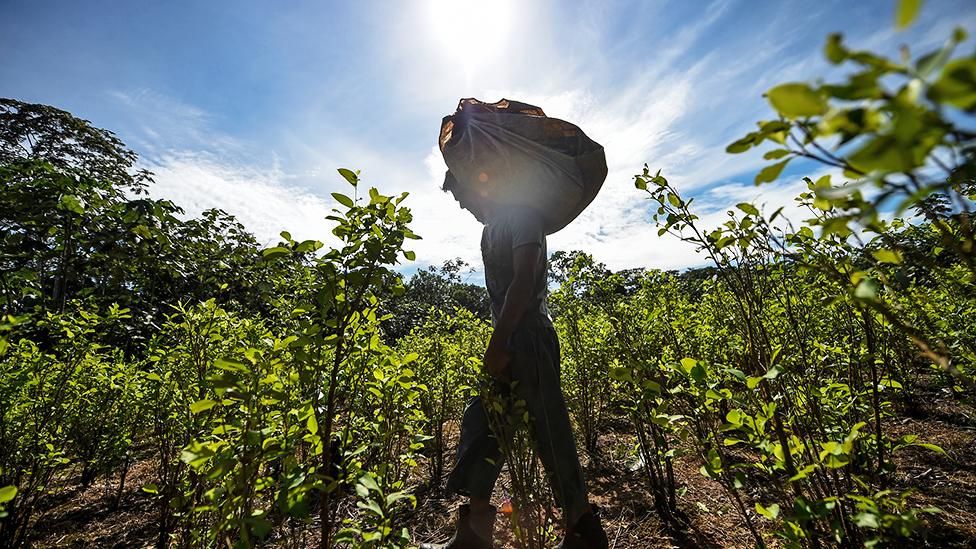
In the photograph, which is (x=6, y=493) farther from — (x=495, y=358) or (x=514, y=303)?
(x=514, y=303)

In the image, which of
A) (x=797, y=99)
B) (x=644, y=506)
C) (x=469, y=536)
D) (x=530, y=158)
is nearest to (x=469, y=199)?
(x=530, y=158)

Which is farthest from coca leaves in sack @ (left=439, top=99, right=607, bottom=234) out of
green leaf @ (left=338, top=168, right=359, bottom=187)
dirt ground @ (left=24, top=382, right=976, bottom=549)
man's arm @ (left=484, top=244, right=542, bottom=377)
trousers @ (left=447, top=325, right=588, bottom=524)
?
dirt ground @ (left=24, top=382, right=976, bottom=549)

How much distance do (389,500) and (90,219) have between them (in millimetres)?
3086

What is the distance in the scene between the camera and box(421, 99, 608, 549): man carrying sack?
1.95m

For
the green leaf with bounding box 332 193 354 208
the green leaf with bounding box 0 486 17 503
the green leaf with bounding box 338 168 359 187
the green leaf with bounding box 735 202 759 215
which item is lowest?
the green leaf with bounding box 0 486 17 503

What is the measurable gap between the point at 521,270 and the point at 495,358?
497mm

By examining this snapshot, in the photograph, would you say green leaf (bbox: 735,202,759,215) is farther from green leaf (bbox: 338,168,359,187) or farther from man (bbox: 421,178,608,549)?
green leaf (bbox: 338,168,359,187)

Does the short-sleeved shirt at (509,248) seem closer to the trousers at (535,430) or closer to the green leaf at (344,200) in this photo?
the trousers at (535,430)

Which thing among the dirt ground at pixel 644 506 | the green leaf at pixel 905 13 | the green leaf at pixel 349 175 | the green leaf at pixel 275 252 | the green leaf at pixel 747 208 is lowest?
the dirt ground at pixel 644 506

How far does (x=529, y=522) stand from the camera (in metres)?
1.76

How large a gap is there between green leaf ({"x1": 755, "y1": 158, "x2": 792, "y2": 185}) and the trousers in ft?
5.09

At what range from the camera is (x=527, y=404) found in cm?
200

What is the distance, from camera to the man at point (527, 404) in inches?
75.7

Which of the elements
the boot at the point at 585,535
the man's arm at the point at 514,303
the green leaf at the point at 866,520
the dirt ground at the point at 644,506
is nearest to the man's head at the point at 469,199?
the man's arm at the point at 514,303
